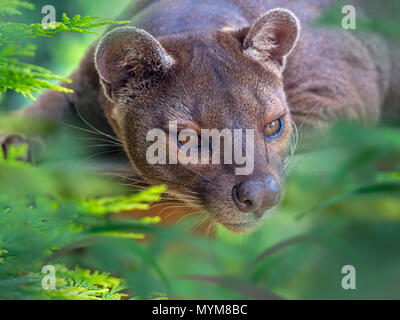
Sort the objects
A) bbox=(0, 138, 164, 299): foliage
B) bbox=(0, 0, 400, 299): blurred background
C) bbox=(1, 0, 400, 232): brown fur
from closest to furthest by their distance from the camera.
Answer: bbox=(0, 0, 400, 299): blurred background
bbox=(0, 138, 164, 299): foliage
bbox=(1, 0, 400, 232): brown fur

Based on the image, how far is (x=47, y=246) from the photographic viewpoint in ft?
4.14

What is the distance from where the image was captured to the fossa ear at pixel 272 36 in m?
2.28

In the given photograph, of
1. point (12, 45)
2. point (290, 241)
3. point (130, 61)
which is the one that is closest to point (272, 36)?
point (130, 61)

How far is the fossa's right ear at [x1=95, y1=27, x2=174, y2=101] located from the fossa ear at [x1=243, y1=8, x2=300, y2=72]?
1.20ft

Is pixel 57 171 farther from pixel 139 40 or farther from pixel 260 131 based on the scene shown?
pixel 260 131

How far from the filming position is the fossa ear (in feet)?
7.47

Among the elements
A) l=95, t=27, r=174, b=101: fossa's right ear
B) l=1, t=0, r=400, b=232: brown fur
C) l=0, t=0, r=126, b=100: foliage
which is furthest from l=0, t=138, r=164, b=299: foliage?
l=95, t=27, r=174, b=101: fossa's right ear

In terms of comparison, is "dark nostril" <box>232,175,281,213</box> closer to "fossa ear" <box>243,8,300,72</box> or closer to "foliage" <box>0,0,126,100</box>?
"fossa ear" <box>243,8,300,72</box>

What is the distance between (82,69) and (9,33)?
60.1 inches

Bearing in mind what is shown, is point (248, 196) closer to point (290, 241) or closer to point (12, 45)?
point (290, 241)

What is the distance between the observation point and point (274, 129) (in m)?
2.25

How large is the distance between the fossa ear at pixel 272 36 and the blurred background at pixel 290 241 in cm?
48

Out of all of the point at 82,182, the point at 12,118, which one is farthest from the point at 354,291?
the point at 12,118
